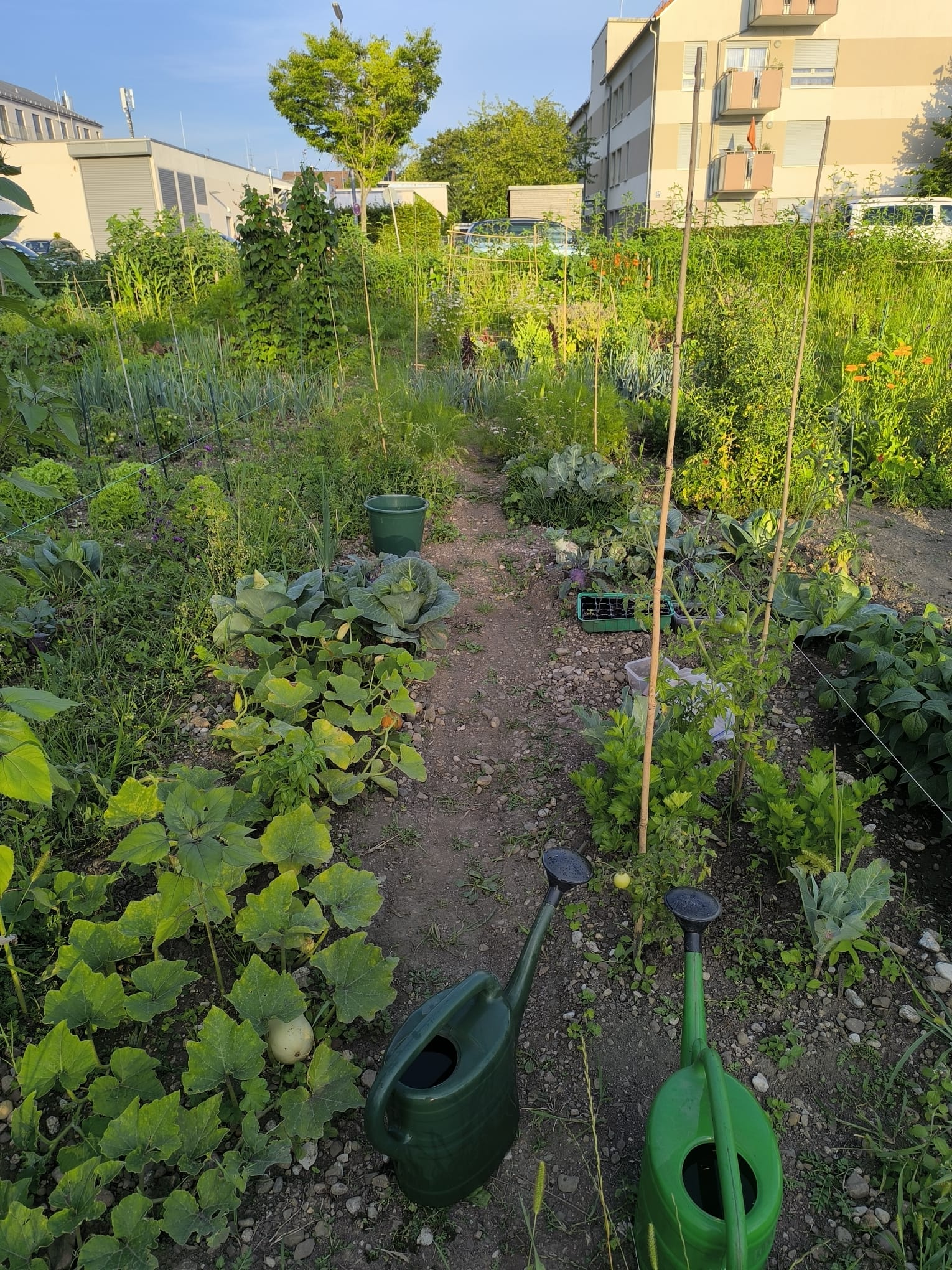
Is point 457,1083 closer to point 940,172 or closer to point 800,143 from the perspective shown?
point 940,172

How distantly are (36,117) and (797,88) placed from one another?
40.8m

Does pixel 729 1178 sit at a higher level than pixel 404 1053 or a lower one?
higher

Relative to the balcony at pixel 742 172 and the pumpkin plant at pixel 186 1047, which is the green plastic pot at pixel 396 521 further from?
the balcony at pixel 742 172

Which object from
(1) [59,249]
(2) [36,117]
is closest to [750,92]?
(1) [59,249]

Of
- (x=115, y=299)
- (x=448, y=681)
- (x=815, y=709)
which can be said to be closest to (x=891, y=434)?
(x=815, y=709)

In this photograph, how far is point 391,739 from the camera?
110 inches

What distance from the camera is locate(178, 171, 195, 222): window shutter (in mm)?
25688

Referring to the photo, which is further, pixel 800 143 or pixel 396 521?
pixel 800 143

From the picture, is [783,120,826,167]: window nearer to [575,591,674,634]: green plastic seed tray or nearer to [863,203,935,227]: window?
[863,203,935,227]: window

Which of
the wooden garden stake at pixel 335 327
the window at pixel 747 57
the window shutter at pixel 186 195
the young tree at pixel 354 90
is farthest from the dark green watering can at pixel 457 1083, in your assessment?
the window shutter at pixel 186 195

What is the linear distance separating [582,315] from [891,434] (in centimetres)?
365

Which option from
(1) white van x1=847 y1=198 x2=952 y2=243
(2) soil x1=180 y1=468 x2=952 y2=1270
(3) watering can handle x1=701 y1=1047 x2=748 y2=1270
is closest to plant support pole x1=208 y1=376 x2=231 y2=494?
(2) soil x1=180 y1=468 x2=952 y2=1270

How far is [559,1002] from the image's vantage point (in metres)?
1.91

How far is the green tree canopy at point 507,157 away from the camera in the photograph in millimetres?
28391
